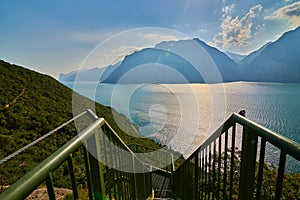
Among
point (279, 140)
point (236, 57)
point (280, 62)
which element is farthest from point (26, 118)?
point (236, 57)

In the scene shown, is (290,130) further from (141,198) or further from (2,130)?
(2,130)

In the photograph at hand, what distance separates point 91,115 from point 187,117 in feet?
122

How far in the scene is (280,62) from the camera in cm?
7944

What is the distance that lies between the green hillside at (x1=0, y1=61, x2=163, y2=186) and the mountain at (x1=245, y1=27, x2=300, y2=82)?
7442cm

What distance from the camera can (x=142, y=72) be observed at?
313ft

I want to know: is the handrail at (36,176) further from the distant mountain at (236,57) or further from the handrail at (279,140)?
the distant mountain at (236,57)

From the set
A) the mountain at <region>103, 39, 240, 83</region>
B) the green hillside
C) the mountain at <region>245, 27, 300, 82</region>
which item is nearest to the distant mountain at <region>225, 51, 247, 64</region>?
the mountain at <region>103, 39, 240, 83</region>

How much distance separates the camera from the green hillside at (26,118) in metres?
8.42

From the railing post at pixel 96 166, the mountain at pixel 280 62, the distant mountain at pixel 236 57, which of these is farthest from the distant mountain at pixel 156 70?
the railing post at pixel 96 166

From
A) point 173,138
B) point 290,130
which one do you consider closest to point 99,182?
point 290,130

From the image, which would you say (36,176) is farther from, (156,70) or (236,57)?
(236,57)

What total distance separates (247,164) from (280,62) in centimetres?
9608

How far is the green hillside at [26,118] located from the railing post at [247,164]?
244 inches

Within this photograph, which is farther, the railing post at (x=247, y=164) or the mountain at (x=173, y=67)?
the mountain at (x=173, y=67)
